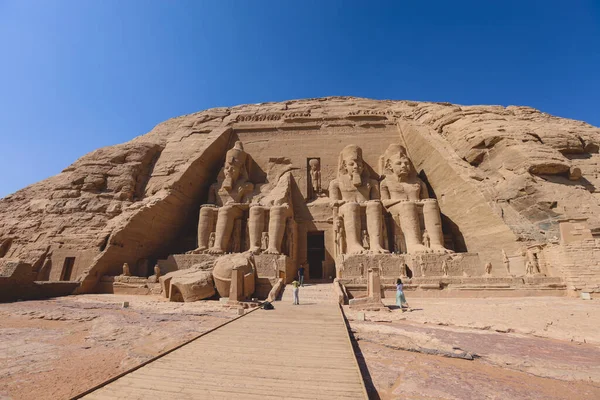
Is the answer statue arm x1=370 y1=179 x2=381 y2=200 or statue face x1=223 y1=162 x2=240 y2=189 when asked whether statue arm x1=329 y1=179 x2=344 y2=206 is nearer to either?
statue arm x1=370 y1=179 x2=381 y2=200

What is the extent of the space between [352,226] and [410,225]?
215 centimetres

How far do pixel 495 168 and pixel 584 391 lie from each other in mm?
10055

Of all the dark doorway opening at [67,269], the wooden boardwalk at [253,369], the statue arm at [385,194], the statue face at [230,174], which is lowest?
the wooden boardwalk at [253,369]

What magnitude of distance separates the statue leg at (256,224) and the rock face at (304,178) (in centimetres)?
215

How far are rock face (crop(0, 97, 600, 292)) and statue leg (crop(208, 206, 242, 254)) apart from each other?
2.06 meters

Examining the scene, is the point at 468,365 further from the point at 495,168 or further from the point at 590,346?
the point at 495,168

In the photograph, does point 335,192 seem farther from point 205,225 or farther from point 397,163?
point 205,225

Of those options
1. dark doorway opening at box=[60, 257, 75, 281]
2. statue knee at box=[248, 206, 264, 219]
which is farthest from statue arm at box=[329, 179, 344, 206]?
dark doorway opening at box=[60, 257, 75, 281]

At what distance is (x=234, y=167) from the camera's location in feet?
44.3

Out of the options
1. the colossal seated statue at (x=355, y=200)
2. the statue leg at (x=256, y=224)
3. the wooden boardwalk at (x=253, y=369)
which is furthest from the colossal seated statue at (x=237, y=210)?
the wooden boardwalk at (x=253, y=369)

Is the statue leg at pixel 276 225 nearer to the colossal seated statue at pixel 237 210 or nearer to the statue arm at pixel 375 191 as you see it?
the colossal seated statue at pixel 237 210

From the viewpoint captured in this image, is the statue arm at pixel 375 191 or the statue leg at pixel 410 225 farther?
the statue arm at pixel 375 191

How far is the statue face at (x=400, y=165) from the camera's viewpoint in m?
12.5

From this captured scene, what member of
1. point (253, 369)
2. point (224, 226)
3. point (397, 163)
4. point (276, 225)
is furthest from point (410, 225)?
point (253, 369)
